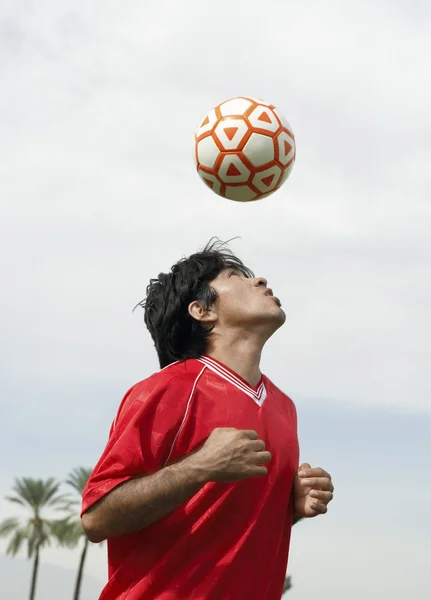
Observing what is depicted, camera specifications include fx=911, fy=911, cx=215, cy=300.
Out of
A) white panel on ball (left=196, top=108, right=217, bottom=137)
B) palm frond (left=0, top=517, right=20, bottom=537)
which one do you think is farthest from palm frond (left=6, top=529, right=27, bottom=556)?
white panel on ball (left=196, top=108, right=217, bottom=137)

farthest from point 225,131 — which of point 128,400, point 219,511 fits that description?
point 219,511

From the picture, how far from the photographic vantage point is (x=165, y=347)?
6.80 m

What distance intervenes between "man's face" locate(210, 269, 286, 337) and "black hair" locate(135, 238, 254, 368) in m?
0.09

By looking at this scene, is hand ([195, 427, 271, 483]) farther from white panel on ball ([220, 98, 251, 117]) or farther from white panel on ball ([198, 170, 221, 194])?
white panel on ball ([220, 98, 251, 117])

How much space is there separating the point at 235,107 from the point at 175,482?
13.0 ft

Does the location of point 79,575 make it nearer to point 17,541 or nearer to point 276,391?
point 17,541

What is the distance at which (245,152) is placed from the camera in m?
7.82

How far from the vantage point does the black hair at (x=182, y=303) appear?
6.68m

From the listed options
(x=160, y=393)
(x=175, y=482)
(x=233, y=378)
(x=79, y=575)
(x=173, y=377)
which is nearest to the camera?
(x=175, y=482)

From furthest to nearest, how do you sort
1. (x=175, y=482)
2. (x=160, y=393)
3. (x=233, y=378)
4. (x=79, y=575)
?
1. (x=79, y=575)
2. (x=233, y=378)
3. (x=160, y=393)
4. (x=175, y=482)

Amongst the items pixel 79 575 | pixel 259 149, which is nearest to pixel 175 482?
pixel 259 149

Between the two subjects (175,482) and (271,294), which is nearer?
(175,482)

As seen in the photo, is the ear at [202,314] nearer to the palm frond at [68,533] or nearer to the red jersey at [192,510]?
the red jersey at [192,510]

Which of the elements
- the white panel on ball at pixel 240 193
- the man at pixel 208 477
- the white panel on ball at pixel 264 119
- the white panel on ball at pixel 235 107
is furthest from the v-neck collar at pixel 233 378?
the white panel on ball at pixel 235 107
